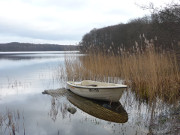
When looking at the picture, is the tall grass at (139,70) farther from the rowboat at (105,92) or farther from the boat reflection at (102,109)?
the boat reflection at (102,109)

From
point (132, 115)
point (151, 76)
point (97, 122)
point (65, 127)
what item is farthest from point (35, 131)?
point (151, 76)

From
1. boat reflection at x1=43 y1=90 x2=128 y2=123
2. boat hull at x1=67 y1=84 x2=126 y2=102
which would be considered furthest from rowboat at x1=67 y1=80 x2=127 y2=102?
boat reflection at x1=43 y1=90 x2=128 y2=123

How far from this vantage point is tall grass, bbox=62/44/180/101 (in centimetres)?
504

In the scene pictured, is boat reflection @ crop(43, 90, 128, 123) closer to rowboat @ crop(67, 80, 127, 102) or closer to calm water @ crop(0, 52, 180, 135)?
calm water @ crop(0, 52, 180, 135)

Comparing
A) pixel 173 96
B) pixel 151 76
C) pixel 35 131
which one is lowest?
pixel 35 131

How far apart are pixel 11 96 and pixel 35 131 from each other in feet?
12.3

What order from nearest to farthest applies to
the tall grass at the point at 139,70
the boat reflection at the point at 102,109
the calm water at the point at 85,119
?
the calm water at the point at 85,119
the boat reflection at the point at 102,109
the tall grass at the point at 139,70

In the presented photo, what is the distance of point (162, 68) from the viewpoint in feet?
18.3

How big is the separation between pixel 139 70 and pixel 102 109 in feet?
6.04

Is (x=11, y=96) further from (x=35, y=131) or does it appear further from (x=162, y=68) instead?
(x=162, y=68)

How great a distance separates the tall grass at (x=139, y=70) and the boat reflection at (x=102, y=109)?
3.23 feet

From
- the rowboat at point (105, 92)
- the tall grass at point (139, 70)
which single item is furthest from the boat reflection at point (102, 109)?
the tall grass at point (139, 70)

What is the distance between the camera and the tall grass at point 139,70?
16.5 feet

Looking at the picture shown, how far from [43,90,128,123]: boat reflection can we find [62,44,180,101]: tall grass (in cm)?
98
